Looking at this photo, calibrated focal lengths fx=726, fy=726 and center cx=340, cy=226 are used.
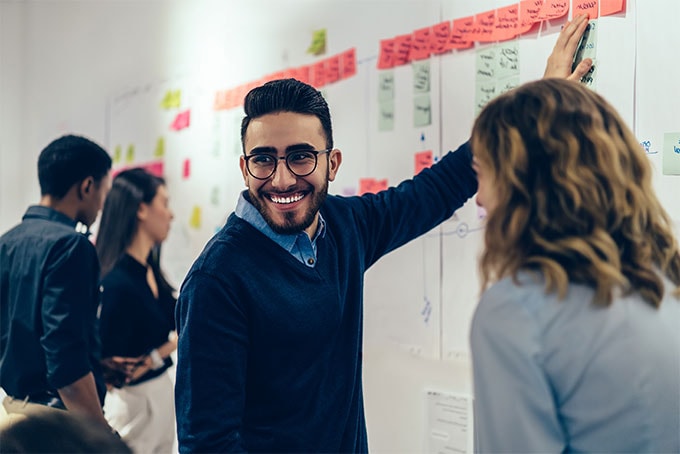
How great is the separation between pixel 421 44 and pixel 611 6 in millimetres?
595

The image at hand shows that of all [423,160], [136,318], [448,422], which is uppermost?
[423,160]

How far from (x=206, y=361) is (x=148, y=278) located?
153cm

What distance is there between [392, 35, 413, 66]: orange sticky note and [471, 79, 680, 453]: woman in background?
1122 mm

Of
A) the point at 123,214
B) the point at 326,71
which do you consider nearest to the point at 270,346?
the point at 326,71

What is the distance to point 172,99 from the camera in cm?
324

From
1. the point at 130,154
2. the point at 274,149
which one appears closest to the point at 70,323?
the point at 274,149

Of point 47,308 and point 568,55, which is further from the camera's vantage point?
point 47,308

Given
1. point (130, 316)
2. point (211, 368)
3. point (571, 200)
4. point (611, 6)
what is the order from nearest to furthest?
point (571, 200) → point (211, 368) → point (611, 6) → point (130, 316)

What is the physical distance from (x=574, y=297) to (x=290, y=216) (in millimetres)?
658

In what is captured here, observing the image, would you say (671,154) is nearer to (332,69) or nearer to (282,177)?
(282,177)

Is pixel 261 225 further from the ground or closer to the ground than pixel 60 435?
further from the ground

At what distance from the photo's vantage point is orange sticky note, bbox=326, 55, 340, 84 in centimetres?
233

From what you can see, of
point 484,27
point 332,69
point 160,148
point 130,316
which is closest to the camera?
point 484,27

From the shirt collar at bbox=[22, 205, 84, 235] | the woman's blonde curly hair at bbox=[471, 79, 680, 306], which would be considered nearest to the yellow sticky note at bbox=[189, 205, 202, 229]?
the shirt collar at bbox=[22, 205, 84, 235]
